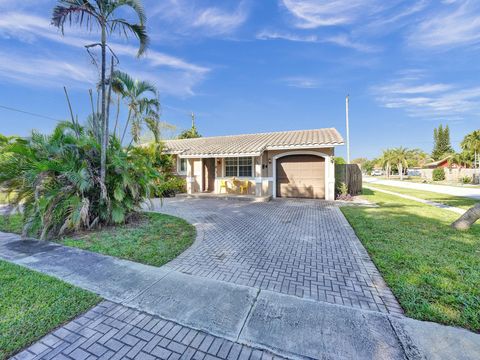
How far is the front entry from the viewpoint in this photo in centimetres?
1534

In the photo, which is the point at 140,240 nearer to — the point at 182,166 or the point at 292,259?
the point at 292,259

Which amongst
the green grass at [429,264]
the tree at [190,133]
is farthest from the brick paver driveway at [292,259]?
the tree at [190,133]

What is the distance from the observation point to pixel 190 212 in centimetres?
917

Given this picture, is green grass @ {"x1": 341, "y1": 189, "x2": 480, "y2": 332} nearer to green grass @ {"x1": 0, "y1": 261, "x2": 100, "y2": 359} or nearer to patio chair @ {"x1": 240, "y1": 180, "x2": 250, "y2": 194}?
green grass @ {"x1": 0, "y1": 261, "x2": 100, "y2": 359}

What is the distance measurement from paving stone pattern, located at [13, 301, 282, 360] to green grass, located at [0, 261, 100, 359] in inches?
6.5

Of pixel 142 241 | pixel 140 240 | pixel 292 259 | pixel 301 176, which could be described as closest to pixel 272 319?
pixel 292 259

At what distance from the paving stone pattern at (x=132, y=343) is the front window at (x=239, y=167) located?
11.6 m

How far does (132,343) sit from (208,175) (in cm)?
1360

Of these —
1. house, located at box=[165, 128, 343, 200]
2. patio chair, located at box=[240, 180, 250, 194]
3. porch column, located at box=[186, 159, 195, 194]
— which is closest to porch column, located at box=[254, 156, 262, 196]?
house, located at box=[165, 128, 343, 200]

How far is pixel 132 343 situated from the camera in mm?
2223

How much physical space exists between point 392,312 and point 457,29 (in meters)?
12.4

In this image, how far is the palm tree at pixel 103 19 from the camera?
584 cm

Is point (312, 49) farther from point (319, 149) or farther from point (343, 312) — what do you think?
point (343, 312)

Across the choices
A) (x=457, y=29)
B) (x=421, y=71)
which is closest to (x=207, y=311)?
(x=457, y=29)
